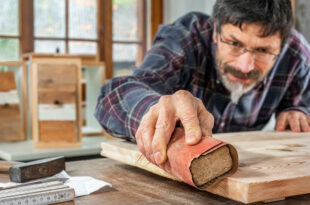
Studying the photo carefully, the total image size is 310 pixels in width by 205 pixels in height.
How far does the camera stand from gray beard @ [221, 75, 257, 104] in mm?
1660

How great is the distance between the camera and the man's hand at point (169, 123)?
82 centimetres

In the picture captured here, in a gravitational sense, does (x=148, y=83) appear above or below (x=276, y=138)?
above

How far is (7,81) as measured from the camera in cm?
279

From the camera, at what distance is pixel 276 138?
1.27 meters

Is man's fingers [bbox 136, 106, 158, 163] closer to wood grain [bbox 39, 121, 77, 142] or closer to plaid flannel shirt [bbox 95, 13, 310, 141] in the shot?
plaid flannel shirt [bbox 95, 13, 310, 141]

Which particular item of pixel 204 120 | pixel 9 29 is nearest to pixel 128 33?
pixel 9 29

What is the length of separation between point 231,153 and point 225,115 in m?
→ 1.00

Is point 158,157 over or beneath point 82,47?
beneath

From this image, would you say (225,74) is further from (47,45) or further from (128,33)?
(128,33)

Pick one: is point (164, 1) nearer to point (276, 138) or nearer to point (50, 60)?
point (50, 60)

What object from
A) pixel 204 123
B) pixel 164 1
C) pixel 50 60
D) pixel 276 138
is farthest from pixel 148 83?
pixel 164 1

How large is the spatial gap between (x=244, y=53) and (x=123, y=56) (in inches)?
A: 104

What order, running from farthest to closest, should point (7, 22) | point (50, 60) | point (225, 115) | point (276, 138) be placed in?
point (7, 22) < point (50, 60) < point (225, 115) < point (276, 138)

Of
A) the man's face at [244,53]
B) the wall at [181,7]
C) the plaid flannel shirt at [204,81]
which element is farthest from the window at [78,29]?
the man's face at [244,53]
